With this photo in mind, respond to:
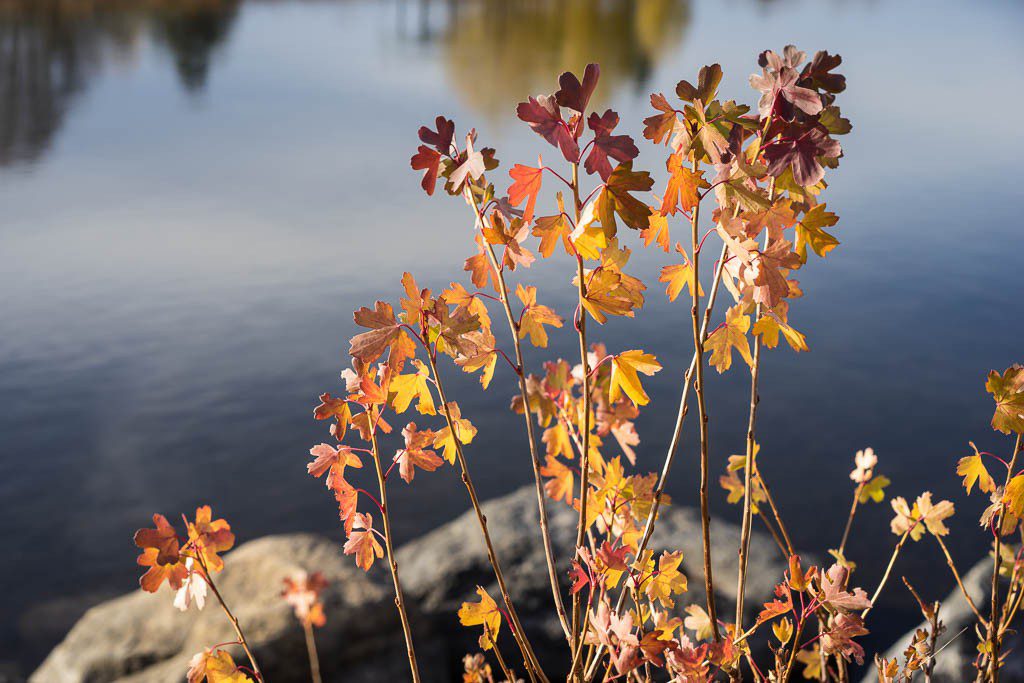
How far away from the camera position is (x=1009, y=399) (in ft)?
3.38

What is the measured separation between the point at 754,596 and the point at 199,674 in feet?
8.34

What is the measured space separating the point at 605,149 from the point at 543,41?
31.5 metres

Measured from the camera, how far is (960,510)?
186 inches

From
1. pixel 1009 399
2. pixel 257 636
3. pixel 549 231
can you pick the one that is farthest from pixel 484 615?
pixel 257 636

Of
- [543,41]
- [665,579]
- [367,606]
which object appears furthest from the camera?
[543,41]

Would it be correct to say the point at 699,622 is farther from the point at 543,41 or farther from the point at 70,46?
the point at 543,41

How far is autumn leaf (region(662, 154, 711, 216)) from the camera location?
91 cm

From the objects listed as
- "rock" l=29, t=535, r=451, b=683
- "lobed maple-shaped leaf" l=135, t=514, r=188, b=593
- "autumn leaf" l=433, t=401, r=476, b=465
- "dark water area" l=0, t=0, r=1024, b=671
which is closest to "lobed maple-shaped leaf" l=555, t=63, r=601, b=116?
"autumn leaf" l=433, t=401, r=476, b=465

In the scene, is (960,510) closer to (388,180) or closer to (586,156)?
(586,156)

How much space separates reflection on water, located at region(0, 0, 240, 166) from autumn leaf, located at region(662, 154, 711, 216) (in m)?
15.3

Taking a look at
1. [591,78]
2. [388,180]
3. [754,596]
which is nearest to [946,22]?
[388,180]

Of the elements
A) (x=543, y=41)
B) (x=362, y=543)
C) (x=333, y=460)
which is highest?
(x=333, y=460)

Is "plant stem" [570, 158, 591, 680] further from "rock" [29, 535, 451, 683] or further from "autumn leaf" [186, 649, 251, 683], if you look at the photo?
"rock" [29, 535, 451, 683]

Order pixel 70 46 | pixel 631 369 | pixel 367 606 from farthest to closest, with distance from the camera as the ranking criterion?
pixel 70 46 < pixel 367 606 < pixel 631 369
